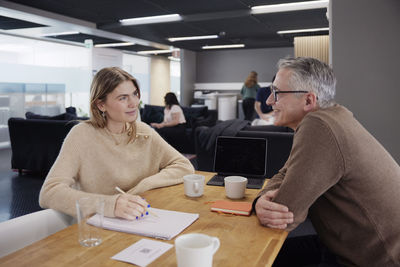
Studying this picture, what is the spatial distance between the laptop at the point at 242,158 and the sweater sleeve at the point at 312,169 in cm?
69

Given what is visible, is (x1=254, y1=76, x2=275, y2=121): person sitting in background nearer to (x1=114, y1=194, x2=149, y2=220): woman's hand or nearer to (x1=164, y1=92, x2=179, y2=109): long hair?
(x1=164, y1=92, x2=179, y2=109): long hair

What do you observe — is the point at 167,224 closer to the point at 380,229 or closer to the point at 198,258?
the point at 198,258

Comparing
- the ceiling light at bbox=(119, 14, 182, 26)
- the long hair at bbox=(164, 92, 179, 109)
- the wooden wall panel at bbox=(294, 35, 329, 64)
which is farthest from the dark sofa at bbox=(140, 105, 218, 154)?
the wooden wall panel at bbox=(294, 35, 329, 64)

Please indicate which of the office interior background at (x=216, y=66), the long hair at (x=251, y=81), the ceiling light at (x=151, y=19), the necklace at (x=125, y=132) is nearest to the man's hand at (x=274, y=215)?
the necklace at (x=125, y=132)

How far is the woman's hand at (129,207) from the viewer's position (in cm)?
120

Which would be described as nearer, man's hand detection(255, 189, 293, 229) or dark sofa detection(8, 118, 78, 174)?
man's hand detection(255, 189, 293, 229)

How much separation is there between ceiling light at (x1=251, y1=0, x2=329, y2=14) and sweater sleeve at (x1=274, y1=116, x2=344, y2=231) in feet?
17.4

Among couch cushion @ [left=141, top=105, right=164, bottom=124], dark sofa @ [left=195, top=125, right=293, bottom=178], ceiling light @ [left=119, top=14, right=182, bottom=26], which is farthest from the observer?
couch cushion @ [left=141, top=105, right=164, bottom=124]

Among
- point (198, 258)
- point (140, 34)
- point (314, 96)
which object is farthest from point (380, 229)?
point (140, 34)

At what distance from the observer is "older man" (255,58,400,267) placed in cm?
114

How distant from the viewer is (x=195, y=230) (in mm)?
1146

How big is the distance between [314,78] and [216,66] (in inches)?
438

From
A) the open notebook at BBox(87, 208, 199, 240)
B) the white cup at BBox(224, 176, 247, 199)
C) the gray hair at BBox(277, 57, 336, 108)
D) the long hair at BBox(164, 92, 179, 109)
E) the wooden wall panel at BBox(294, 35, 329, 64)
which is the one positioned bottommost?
the open notebook at BBox(87, 208, 199, 240)

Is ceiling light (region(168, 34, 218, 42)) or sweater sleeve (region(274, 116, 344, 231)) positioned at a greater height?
ceiling light (region(168, 34, 218, 42))
